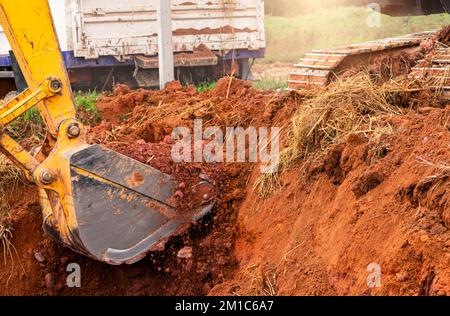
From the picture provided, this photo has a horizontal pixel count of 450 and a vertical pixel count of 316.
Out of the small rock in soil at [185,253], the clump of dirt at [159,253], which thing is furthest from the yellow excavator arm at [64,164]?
the small rock in soil at [185,253]

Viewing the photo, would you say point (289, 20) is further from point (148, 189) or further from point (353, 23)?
point (148, 189)

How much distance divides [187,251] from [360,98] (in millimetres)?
1680

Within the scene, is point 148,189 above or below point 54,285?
above

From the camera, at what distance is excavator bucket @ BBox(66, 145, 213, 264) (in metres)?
5.62

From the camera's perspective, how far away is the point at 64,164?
5539mm

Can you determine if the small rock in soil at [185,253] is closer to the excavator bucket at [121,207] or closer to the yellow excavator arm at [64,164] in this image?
the excavator bucket at [121,207]

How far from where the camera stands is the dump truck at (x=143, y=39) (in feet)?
44.0

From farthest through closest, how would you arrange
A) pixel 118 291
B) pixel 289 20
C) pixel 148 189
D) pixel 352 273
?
pixel 289 20 → pixel 118 291 → pixel 148 189 → pixel 352 273

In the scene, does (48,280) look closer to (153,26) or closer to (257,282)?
(257,282)

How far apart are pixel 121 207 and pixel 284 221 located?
111cm

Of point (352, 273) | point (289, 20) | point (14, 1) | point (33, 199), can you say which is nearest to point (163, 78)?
point (33, 199)

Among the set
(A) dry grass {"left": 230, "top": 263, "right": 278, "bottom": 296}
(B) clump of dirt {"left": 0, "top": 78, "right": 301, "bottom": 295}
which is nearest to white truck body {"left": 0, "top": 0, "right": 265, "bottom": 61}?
(B) clump of dirt {"left": 0, "top": 78, "right": 301, "bottom": 295}

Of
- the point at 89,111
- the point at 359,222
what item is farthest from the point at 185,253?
the point at 89,111

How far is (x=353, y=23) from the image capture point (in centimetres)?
2425
